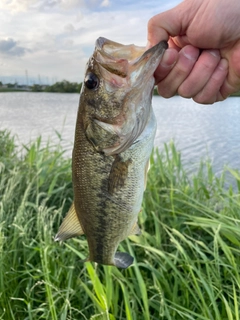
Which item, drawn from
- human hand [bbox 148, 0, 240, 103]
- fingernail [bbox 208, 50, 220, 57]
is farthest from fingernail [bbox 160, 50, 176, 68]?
fingernail [bbox 208, 50, 220, 57]

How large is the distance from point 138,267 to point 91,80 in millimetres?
1841

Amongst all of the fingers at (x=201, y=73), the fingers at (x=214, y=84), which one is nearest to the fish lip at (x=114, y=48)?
the fingers at (x=201, y=73)

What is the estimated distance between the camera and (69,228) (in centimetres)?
170

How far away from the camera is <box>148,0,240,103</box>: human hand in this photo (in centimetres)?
182

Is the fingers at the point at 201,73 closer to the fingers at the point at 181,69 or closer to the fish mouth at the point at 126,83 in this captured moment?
the fingers at the point at 181,69

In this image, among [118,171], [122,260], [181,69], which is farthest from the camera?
[181,69]

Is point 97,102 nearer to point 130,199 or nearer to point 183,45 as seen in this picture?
point 130,199

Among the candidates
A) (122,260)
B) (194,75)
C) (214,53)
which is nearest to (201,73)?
(194,75)

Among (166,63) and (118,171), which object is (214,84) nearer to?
(166,63)

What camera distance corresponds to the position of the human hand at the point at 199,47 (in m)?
1.82

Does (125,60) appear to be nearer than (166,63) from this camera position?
Yes

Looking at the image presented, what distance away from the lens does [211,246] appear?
3.34 metres

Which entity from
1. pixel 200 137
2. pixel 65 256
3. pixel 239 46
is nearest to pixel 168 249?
pixel 65 256

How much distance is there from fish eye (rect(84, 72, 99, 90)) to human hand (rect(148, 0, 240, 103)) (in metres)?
0.44
